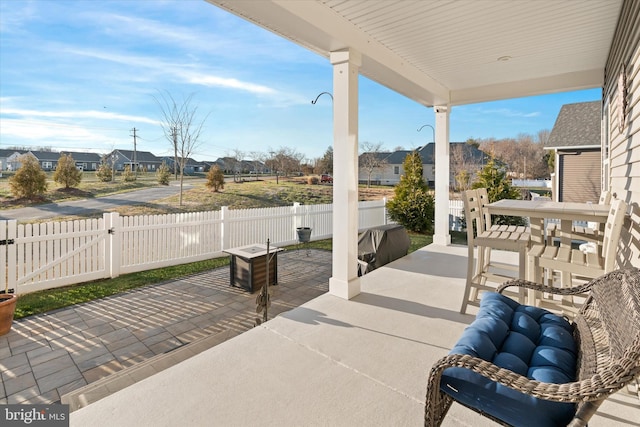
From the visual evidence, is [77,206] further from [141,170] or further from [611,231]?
[611,231]

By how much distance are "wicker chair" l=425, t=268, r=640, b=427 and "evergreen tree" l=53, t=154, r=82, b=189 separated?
36.0 ft

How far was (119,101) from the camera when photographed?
1028cm

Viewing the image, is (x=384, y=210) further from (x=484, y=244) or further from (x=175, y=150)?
(x=175, y=150)

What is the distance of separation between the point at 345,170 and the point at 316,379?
209cm

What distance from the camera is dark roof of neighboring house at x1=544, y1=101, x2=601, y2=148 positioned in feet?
33.7

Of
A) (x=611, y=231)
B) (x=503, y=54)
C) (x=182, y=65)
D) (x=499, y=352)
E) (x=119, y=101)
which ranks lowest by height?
(x=499, y=352)

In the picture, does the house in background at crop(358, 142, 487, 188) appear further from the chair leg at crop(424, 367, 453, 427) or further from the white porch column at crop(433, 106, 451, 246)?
the chair leg at crop(424, 367, 453, 427)

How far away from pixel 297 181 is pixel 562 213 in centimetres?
1224

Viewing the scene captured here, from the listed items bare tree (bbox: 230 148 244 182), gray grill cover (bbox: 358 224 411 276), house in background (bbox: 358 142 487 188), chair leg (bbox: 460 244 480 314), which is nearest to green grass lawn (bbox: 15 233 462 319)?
gray grill cover (bbox: 358 224 411 276)

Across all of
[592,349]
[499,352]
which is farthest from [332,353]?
[592,349]

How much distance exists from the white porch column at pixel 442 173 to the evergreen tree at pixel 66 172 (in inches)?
387

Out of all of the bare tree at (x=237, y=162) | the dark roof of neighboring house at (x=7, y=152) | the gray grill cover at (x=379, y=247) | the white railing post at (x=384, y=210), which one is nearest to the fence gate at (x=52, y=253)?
the gray grill cover at (x=379, y=247)

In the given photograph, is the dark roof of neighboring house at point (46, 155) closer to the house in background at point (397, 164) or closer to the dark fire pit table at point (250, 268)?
the dark fire pit table at point (250, 268)

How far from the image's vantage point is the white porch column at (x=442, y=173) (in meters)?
5.86
